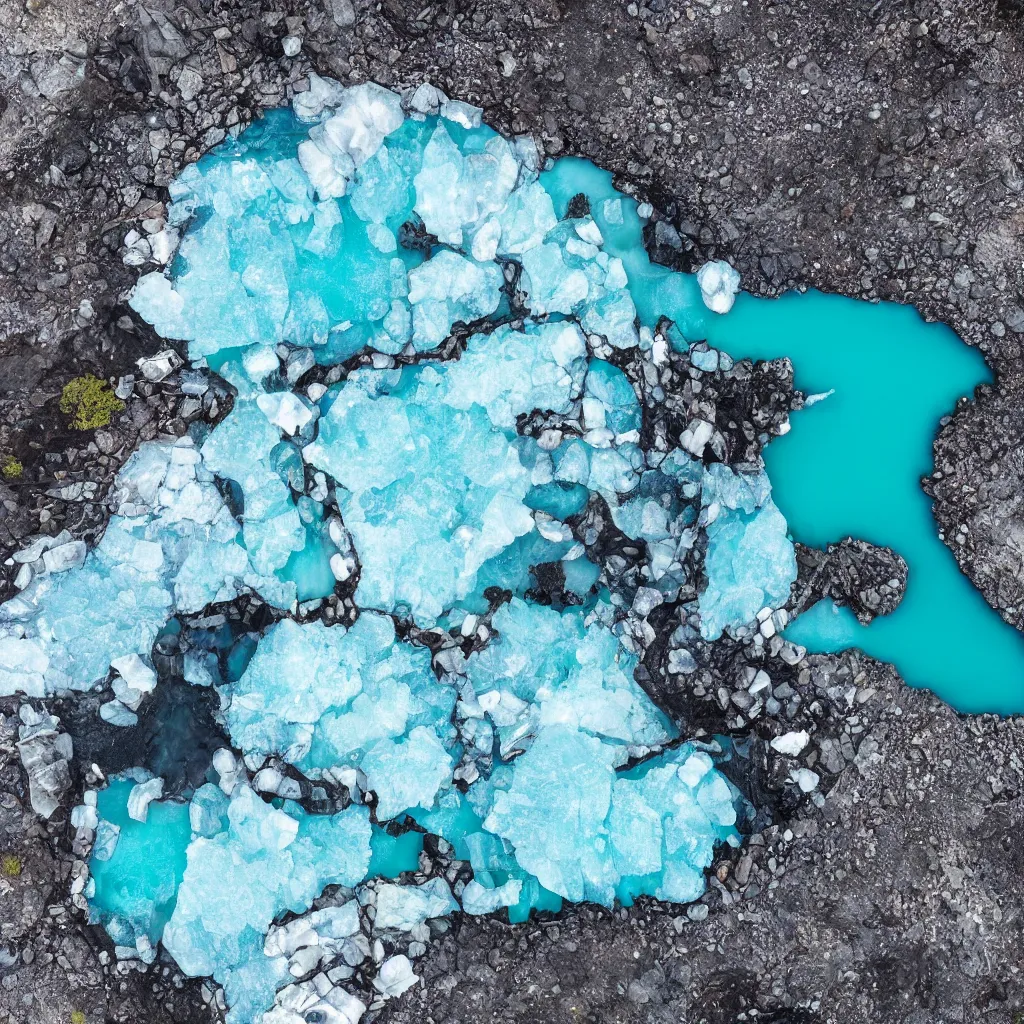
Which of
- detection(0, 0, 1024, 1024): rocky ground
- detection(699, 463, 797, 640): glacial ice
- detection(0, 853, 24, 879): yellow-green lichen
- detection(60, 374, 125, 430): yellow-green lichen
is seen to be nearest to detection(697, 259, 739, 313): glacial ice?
detection(0, 0, 1024, 1024): rocky ground

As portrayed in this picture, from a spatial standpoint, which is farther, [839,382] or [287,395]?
[839,382]

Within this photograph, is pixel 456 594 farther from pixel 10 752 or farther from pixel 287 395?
pixel 10 752

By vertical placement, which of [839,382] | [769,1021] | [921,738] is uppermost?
[839,382]

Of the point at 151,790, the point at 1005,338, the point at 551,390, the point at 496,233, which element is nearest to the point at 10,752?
the point at 151,790

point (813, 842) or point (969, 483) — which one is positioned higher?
point (969, 483)

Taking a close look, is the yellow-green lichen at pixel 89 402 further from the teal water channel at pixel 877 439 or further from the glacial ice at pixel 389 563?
the teal water channel at pixel 877 439

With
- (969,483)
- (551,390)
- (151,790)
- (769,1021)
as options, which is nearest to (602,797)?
(769,1021)

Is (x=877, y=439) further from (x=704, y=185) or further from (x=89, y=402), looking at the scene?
(x=89, y=402)
